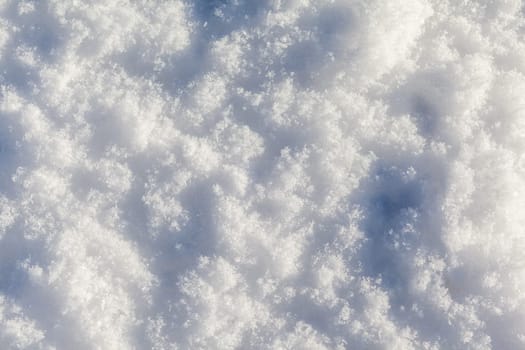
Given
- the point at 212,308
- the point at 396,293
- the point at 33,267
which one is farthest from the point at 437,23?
the point at 33,267

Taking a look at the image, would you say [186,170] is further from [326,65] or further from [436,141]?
[436,141]

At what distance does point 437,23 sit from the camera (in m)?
1.68

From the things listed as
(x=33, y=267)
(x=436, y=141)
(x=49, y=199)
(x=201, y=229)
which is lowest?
(x=33, y=267)

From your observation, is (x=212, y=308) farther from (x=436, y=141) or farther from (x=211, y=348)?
(x=436, y=141)

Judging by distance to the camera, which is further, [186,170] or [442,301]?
[186,170]

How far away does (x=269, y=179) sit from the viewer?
5.35 feet

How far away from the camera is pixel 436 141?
1600 millimetres

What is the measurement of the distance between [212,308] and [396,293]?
1.84ft

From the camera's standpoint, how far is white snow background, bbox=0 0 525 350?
5.10 feet

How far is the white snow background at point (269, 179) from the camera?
156 centimetres

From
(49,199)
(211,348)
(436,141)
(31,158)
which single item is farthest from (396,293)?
(31,158)

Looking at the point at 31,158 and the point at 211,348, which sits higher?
the point at 31,158

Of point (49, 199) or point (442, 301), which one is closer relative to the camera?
point (442, 301)

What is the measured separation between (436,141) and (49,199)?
124cm
